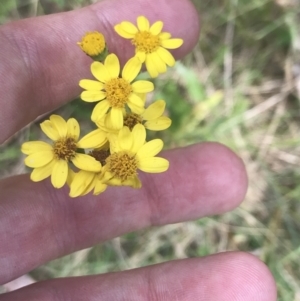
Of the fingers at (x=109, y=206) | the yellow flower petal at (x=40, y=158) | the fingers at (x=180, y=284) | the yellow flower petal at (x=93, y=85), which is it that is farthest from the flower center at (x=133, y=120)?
the fingers at (x=180, y=284)

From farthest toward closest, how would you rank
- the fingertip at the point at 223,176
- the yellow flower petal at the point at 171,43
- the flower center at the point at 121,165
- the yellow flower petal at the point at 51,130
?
the fingertip at the point at 223,176
the yellow flower petal at the point at 171,43
the yellow flower petal at the point at 51,130
the flower center at the point at 121,165

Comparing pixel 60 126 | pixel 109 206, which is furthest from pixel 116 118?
pixel 109 206

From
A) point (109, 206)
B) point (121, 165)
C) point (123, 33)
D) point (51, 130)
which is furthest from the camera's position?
point (109, 206)

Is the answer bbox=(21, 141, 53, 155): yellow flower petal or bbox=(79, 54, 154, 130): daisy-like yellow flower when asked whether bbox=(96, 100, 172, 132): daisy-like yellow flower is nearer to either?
bbox=(79, 54, 154, 130): daisy-like yellow flower

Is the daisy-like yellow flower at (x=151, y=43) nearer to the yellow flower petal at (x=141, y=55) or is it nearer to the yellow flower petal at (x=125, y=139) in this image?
the yellow flower petal at (x=141, y=55)

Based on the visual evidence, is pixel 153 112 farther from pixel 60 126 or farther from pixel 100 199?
pixel 100 199

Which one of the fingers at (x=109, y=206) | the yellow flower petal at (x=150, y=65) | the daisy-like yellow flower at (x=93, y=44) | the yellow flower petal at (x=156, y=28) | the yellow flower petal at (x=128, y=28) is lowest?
the fingers at (x=109, y=206)

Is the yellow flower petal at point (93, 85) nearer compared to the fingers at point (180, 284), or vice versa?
the yellow flower petal at point (93, 85)
